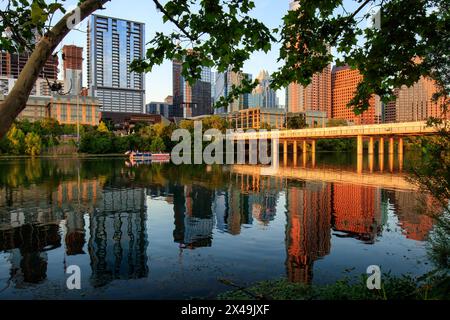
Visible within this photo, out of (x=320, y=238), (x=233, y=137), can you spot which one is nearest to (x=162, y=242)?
(x=320, y=238)

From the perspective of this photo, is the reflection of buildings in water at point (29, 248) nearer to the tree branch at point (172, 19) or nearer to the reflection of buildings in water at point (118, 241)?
the reflection of buildings in water at point (118, 241)

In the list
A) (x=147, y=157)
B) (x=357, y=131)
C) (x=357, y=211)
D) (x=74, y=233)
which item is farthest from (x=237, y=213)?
(x=147, y=157)

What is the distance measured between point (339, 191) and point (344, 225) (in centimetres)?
1465

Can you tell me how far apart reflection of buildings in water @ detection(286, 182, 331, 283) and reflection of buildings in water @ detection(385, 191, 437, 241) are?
13.9 ft

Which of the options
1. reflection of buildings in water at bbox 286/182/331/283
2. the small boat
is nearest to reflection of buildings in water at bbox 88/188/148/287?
reflection of buildings in water at bbox 286/182/331/283

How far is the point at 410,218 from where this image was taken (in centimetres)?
2267

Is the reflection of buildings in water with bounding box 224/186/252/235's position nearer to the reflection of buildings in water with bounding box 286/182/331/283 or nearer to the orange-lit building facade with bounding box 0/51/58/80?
the reflection of buildings in water with bounding box 286/182/331/283

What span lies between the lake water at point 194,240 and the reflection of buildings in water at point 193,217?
66 millimetres

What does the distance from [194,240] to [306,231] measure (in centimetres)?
617

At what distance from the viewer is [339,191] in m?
35.2

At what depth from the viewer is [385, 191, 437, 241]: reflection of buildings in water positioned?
1866 centimetres

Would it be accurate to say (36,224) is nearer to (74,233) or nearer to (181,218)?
(74,233)
